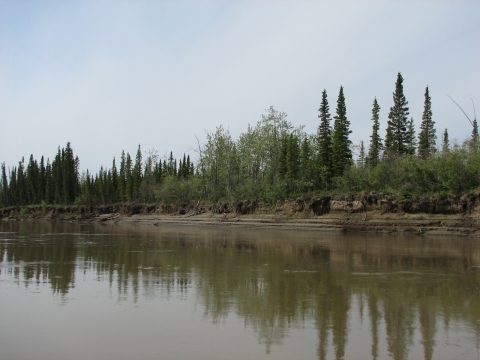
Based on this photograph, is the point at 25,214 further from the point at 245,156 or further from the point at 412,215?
the point at 412,215

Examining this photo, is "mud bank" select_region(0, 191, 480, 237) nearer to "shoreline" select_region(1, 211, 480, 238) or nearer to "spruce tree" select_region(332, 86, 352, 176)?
"shoreline" select_region(1, 211, 480, 238)

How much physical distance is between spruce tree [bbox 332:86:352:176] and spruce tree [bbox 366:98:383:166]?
3350 mm

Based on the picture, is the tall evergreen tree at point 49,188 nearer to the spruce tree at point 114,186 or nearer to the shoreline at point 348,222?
the spruce tree at point 114,186

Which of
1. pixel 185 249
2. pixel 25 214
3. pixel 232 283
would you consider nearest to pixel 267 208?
pixel 185 249

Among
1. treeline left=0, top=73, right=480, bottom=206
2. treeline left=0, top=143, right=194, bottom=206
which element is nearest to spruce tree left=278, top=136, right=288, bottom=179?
treeline left=0, top=73, right=480, bottom=206

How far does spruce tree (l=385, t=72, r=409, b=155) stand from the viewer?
2462 inches

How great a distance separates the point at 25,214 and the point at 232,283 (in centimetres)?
10589

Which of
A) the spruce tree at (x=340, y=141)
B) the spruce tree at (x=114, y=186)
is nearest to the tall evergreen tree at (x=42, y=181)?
the spruce tree at (x=114, y=186)

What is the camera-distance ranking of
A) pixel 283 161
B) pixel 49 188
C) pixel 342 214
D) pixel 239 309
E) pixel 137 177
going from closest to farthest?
pixel 239 309
pixel 342 214
pixel 283 161
pixel 137 177
pixel 49 188

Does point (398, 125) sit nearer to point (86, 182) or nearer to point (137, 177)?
point (137, 177)

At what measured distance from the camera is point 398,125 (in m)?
63.1

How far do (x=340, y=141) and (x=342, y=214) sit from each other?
1635cm

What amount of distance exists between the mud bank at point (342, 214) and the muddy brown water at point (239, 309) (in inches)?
820

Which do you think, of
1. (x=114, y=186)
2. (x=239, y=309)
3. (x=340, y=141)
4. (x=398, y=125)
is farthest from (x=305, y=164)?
(x=114, y=186)
